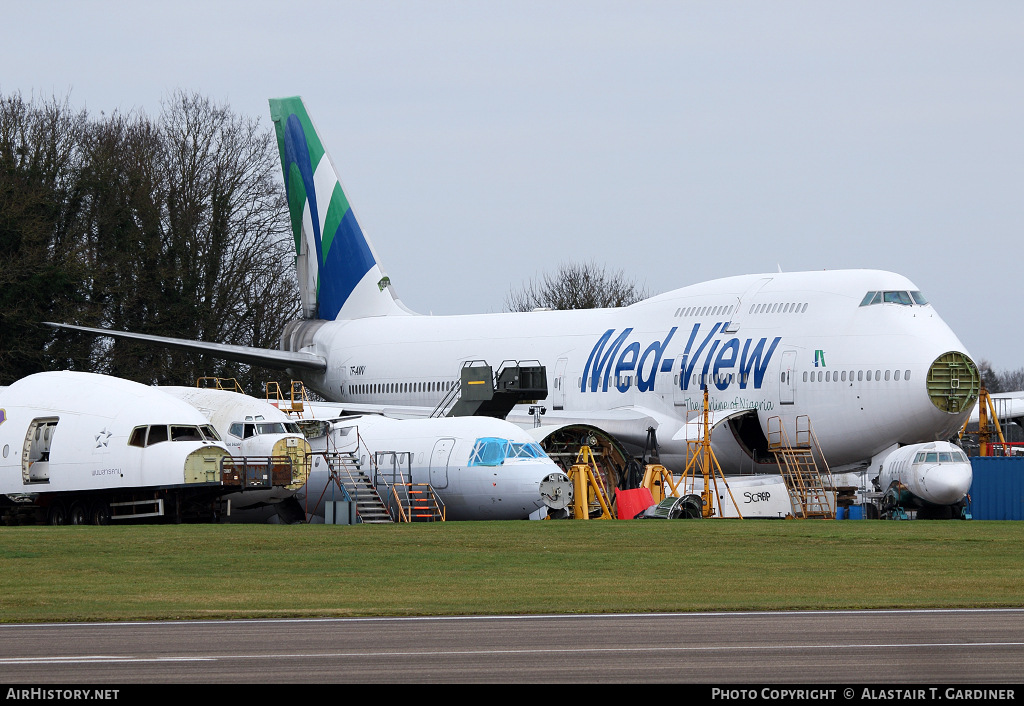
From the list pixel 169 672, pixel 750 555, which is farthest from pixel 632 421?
pixel 169 672

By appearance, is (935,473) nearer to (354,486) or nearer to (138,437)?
(354,486)

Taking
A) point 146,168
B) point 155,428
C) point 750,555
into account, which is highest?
point 146,168

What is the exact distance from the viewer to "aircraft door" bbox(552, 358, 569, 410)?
150 ft

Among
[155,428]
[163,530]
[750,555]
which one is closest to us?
[750,555]

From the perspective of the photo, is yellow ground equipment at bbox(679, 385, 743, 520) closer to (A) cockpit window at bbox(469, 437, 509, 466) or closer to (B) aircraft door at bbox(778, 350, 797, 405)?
(B) aircraft door at bbox(778, 350, 797, 405)

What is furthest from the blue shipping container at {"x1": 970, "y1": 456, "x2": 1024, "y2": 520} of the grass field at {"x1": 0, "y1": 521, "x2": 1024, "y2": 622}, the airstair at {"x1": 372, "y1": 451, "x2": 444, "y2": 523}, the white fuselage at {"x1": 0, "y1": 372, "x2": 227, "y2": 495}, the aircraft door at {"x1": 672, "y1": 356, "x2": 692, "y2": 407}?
the white fuselage at {"x1": 0, "y1": 372, "x2": 227, "y2": 495}

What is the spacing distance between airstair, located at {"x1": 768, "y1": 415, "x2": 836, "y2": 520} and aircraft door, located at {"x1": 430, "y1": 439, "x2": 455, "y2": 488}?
8.56 m

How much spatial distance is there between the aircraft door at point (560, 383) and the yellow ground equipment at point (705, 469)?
5084mm

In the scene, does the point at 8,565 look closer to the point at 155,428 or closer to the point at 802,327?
the point at 155,428

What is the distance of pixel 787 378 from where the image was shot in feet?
132

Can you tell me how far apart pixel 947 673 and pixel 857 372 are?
28.9m

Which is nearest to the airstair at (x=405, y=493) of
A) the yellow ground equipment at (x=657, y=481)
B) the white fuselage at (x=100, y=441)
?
the white fuselage at (x=100, y=441)

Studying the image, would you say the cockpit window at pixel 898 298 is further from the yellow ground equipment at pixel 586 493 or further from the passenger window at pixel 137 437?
the passenger window at pixel 137 437

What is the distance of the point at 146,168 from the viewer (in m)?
69.4
